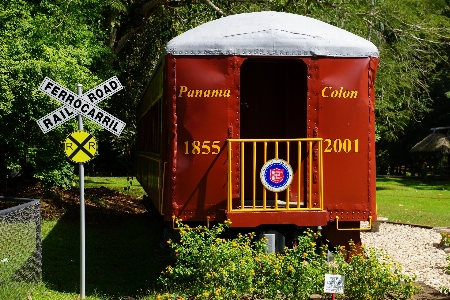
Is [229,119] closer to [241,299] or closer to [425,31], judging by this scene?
[241,299]

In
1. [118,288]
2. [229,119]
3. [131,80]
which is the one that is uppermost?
[131,80]

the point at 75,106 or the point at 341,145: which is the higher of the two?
the point at 75,106

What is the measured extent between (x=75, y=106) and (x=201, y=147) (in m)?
1.61

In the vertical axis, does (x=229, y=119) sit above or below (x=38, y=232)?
above

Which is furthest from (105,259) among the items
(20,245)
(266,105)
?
(266,105)

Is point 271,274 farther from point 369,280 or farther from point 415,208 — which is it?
point 415,208

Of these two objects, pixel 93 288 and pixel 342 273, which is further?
pixel 93 288

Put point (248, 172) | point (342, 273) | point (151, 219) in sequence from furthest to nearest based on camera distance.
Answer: point (151, 219) → point (248, 172) → point (342, 273)

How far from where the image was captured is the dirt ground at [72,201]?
→ 16375 mm

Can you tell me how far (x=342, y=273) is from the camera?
7102mm

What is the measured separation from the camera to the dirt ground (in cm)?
1638

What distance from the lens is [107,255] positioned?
11.7 metres

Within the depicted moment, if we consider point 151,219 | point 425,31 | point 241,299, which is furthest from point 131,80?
point 241,299

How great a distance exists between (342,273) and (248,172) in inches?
135
